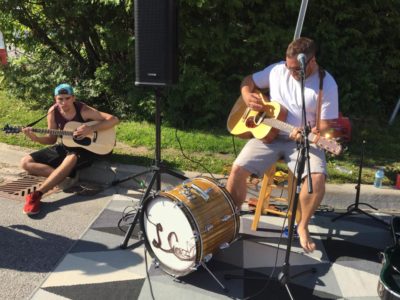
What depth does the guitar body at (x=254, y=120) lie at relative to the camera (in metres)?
3.53

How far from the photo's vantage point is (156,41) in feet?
10.9

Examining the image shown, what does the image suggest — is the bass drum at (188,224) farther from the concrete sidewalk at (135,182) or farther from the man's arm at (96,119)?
the man's arm at (96,119)

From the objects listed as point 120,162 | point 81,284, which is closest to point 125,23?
point 120,162

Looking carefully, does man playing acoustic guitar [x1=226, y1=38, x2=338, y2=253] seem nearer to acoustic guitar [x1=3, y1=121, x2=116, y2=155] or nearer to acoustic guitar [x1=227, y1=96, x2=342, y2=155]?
acoustic guitar [x1=227, y1=96, x2=342, y2=155]

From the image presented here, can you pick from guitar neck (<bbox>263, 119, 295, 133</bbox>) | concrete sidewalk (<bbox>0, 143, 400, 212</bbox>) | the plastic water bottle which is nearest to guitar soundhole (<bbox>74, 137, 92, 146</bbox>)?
concrete sidewalk (<bbox>0, 143, 400, 212</bbox>)

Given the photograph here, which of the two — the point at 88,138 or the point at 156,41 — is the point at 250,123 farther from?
the point at 88,138

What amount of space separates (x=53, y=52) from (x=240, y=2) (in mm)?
3301

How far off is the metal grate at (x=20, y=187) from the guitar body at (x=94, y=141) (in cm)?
60

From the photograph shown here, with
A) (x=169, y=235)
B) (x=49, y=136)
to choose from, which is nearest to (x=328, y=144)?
(x=169, y=235)

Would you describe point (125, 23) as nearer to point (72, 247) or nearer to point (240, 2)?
point (240, 2)

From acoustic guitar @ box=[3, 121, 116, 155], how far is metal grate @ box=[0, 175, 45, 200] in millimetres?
603

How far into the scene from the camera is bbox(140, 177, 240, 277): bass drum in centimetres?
285

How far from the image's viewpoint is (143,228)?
3.13 meters

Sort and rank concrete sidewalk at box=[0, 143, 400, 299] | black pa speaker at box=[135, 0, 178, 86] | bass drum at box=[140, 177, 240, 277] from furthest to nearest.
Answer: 1. black pa speaker at box=[135, 0, 178, 86]
2. concrete sidewalk at box=[0, 143, 400, 299]
3. bass drum at box=[140, 177, 240, 277]
